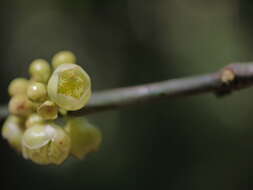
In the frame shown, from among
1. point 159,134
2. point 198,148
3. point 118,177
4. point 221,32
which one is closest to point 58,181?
point 118,177

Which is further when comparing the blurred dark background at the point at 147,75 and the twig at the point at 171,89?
the blurred dark background at the point at 147,75

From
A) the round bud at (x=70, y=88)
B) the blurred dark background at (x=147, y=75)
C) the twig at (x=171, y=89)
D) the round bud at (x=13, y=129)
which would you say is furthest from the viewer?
the blurred dark background at (x=147, y=75)

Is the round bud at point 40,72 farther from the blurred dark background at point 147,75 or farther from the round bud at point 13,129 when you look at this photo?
the blurred dark background at point 147,75

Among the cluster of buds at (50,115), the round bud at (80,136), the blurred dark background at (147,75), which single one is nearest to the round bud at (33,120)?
the cluster of buds at (50,115)

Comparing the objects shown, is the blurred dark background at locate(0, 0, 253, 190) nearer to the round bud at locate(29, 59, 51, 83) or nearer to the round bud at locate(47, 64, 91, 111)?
the round bud at locate(29, 59, 51, 83)

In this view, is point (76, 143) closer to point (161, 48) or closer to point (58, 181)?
point (58, 181)

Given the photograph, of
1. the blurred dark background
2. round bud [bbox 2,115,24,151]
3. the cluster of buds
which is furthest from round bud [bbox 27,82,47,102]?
the blurred dark background

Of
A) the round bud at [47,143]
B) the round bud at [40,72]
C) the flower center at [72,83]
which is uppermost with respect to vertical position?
the round bud at [40,72]
